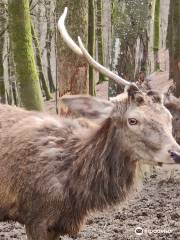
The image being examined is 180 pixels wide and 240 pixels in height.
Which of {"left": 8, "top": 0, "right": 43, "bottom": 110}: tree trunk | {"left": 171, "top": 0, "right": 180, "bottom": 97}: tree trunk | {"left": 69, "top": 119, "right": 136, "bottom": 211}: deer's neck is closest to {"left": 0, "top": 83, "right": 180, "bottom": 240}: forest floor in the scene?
{"left": 69, "top": 119, "right": 136, "bottom": 211}: deer's neck

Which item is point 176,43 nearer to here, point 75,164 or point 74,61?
point 74,61

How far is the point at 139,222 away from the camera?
24.9ft

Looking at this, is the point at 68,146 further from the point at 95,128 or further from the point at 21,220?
the point at 21,220

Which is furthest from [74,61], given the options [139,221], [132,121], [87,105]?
[132,121]

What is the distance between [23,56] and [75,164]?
4.91m

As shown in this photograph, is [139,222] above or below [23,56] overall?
below

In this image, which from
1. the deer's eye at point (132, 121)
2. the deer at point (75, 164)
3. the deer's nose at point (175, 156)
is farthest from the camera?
the deer at point (75, 164)

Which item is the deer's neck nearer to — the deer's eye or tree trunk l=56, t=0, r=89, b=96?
the deer's eye

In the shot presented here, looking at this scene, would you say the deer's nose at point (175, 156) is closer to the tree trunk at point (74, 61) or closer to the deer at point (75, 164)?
the deer at point (75, 164)

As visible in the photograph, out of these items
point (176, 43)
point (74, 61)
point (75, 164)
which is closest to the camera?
point (75, 164)

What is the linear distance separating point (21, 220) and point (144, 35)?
543 centimetres

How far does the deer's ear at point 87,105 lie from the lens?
5.58m

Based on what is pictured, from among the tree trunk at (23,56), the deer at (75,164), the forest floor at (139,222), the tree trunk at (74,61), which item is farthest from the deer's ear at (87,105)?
the tree trunk at (23,56)

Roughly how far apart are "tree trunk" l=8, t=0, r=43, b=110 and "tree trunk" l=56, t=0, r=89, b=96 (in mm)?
1431
